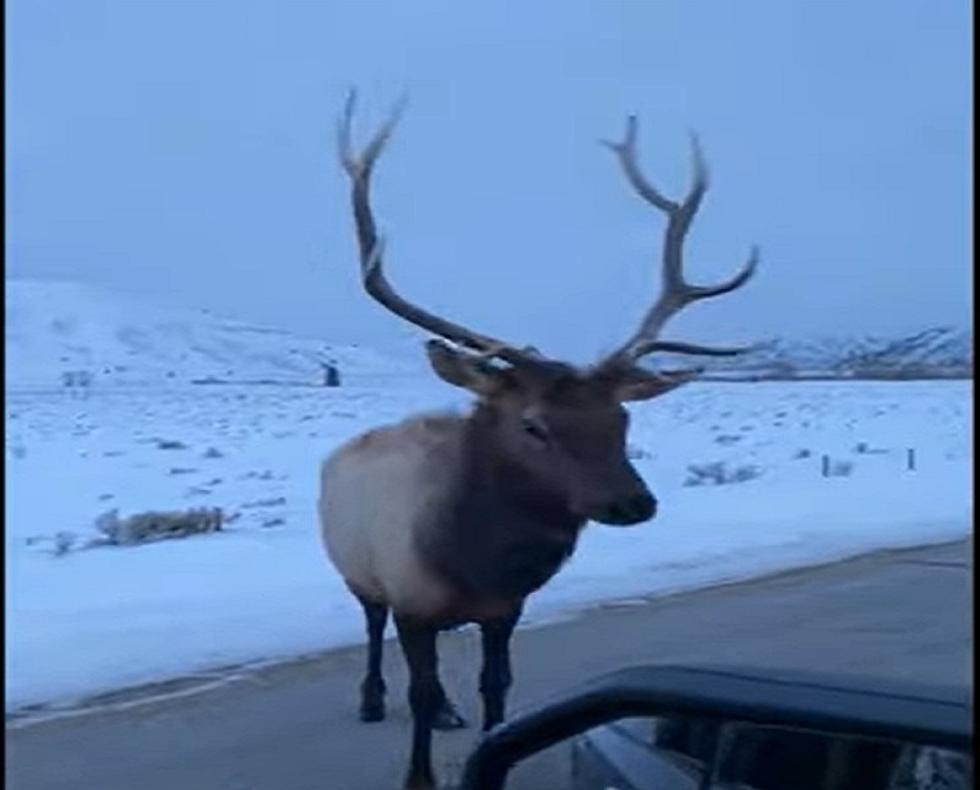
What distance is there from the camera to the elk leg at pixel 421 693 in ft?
25.5

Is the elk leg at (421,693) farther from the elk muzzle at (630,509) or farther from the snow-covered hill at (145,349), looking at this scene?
the snow-covered hill at (145,349)

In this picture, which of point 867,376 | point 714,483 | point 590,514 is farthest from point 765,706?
point 867,376

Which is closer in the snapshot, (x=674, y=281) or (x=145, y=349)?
(x=674, y=281)

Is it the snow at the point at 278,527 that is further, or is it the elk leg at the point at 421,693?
the snow at the point at 278,527

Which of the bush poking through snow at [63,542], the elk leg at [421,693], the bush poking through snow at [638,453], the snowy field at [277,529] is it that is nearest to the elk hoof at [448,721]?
the elk leg at [421,693]

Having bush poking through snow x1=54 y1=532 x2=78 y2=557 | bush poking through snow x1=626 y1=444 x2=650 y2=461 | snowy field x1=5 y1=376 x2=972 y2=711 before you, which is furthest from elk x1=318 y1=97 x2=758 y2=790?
bush poking through snow x1=626 y1=444 x2=650 y2=461

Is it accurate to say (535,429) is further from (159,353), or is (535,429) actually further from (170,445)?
(159,353)

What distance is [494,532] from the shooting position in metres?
7.95

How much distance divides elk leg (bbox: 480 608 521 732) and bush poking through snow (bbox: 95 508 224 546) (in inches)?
394

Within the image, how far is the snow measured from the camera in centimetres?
1166

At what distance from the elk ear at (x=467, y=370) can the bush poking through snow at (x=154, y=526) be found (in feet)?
34.3

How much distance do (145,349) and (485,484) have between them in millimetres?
156469

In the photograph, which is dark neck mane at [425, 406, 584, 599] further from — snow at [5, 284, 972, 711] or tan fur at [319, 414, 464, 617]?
snow at [5, 284, 972, 711]

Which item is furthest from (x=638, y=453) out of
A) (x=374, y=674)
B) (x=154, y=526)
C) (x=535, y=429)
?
(x=535, y=429)
